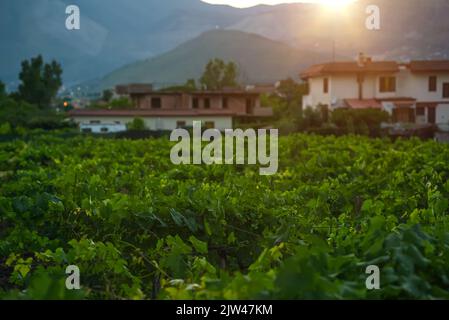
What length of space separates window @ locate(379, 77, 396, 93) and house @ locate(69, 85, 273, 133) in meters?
12.6

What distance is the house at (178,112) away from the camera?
62625 mm

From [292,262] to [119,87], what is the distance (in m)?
103

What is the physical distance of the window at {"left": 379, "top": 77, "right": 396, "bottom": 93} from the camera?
64.1 metres

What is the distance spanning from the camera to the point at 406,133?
156 ft

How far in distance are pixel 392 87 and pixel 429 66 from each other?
3.78m

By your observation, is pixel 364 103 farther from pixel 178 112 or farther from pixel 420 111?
pixel 178 112

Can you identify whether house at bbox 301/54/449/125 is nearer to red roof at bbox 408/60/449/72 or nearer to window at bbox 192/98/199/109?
red roof at bbox 408/60/449/72

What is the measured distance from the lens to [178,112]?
63.1 meters

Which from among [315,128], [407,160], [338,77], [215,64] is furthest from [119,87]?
[407,160]

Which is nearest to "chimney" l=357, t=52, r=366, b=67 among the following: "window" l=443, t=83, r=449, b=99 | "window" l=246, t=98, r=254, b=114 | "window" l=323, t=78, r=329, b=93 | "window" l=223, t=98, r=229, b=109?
"window" l=323, t=78, r=329, b=93

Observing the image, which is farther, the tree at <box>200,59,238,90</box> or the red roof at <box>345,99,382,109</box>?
the tree at <box>200,59,238,90</box>

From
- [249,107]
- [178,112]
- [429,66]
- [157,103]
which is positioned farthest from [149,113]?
[429,66]
